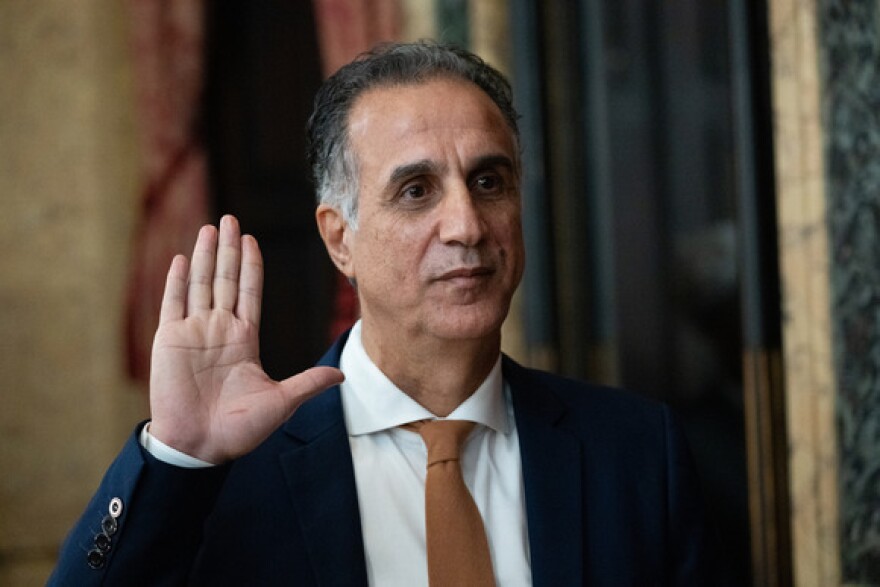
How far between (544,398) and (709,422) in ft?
6.35

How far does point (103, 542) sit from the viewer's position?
5.21ft

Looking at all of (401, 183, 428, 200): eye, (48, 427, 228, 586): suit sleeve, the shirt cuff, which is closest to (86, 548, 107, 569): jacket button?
(48, 427, 228, 586): suit sleeve

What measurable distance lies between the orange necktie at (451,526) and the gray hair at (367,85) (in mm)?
476

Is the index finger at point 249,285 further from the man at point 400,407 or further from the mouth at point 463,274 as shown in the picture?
the mouth at point 463,274

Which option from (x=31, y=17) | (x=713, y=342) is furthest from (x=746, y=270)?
(x=31, y=17)

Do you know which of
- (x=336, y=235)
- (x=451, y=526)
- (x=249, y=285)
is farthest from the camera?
(x=336, y=235)

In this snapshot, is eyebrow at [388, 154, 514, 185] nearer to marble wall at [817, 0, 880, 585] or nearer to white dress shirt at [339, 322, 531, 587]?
white dress shirt at [339, 322, 531, 587]

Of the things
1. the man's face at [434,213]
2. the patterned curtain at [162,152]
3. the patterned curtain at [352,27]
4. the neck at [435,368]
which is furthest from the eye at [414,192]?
the patterned curtain at [162,152]

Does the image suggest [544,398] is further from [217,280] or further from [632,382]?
[632,382]

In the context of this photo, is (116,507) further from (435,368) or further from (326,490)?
(435,368)

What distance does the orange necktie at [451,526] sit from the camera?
1.78 meters

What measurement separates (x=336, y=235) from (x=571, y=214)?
2.32 m

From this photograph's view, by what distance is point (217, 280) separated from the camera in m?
1.70

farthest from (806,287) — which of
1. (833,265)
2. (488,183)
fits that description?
(488,183)
